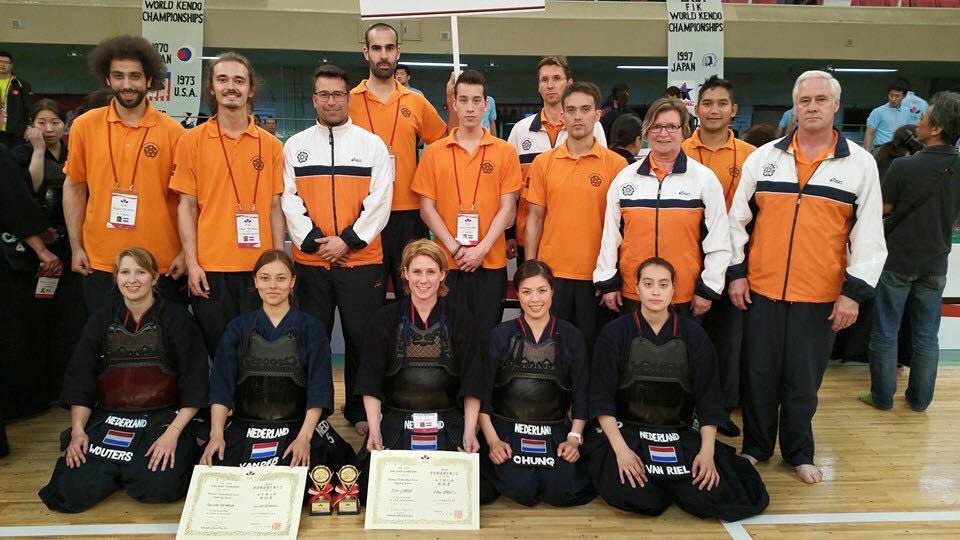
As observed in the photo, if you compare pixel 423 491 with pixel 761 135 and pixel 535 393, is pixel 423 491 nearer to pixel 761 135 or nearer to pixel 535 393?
pixel 535 393

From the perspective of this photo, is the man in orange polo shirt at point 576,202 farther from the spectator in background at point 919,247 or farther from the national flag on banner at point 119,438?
the national flag on banner at point 119,438

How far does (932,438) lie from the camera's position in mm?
3902

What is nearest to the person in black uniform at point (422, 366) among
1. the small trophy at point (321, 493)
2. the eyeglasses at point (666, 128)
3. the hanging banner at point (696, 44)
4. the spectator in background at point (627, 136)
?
the small trophy at point (321, 493)

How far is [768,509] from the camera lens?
3062 millimetres

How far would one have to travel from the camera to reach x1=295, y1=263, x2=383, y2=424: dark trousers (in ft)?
11.7

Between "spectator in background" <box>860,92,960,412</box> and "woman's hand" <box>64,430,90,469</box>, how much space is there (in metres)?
4.40

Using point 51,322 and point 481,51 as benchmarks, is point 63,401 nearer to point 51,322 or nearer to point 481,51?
point 51,322

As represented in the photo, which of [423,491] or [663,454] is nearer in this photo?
[423,491]

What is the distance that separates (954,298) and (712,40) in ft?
17.3

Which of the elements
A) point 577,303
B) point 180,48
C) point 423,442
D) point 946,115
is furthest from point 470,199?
point 180,48

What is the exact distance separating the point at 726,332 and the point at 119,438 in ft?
10.1

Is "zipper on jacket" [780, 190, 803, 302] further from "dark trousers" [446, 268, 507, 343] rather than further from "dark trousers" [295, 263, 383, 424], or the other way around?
"dark trousers" [295, 263, 383, 424]

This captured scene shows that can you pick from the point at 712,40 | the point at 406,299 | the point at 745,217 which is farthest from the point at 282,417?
the point at 712,40

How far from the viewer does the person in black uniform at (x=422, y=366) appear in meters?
3.18
